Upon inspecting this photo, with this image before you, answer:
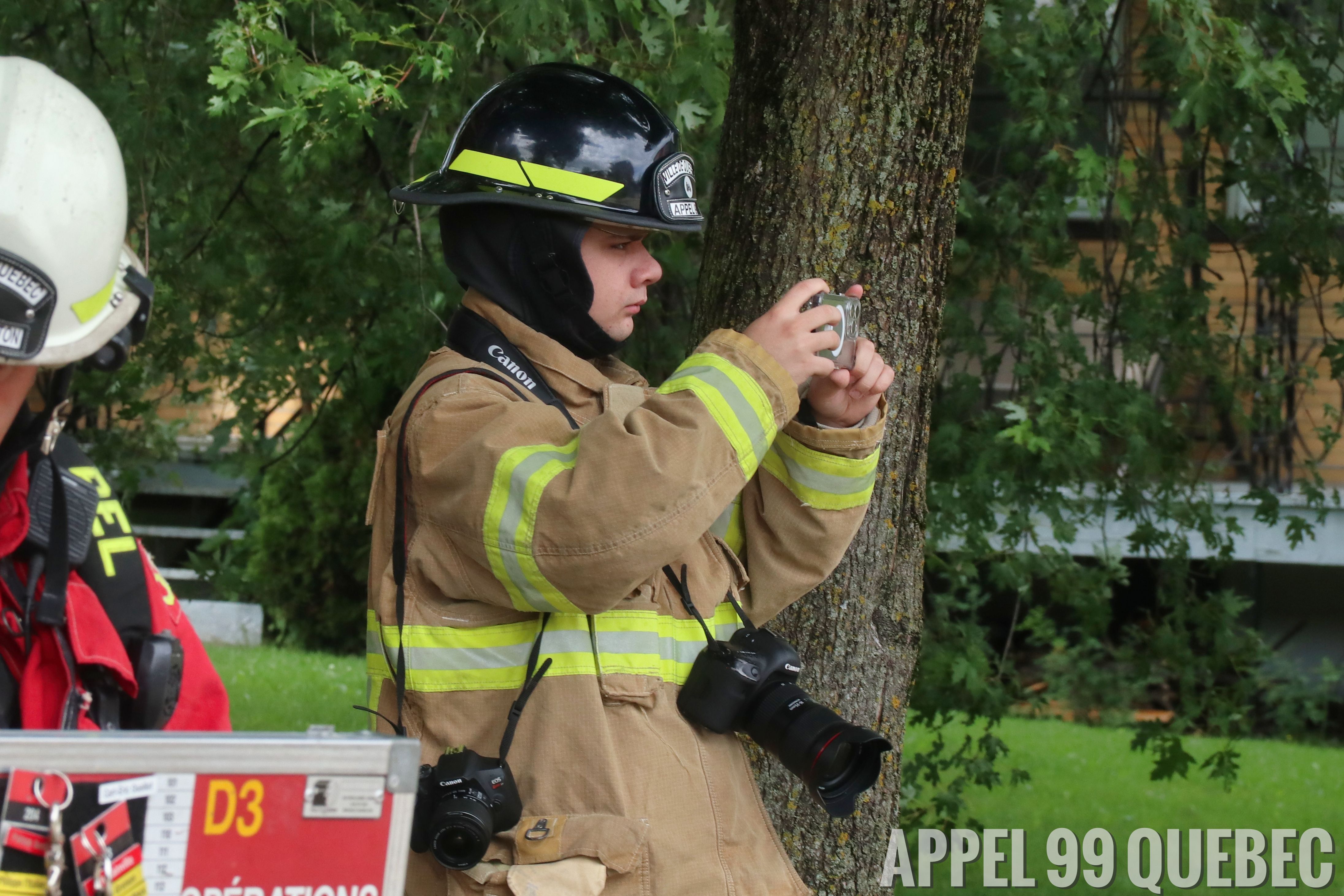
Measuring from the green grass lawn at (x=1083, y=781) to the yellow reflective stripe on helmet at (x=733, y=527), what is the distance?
12.6ft

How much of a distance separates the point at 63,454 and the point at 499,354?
0.65 m

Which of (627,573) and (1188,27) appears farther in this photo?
(1188,27)

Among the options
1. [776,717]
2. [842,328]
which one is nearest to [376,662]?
[776,717]

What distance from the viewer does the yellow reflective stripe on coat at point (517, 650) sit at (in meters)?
1.87

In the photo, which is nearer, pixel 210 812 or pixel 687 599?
pixel 210 812

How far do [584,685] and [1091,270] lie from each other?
424 cm

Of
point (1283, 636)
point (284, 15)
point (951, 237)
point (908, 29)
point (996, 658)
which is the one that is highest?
point (284, 15)

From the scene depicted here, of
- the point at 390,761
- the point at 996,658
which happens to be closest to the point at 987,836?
the point at 996,658

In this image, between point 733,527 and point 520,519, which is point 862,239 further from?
point 520,519

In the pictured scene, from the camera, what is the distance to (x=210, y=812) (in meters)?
1.21

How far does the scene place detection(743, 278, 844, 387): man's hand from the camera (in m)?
1.92

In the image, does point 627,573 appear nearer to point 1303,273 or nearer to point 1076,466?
point 1076,466

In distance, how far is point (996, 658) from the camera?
5.88 metres

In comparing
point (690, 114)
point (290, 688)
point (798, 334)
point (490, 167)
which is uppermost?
point (690, 114)
